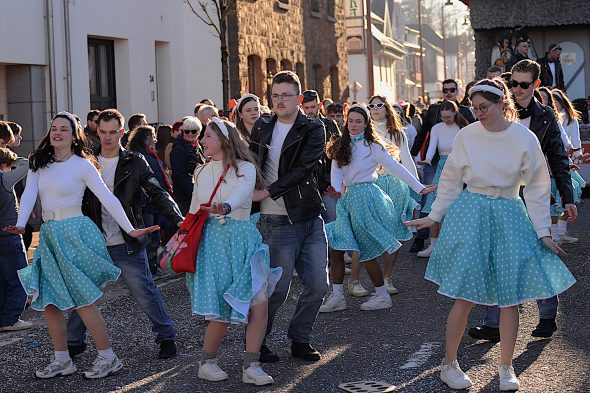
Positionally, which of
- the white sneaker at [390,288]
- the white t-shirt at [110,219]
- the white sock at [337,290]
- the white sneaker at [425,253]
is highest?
the white t-shirt at [110,219]

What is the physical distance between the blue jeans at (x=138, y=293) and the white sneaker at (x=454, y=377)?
2.10m

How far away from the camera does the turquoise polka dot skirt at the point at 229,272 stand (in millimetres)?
6988

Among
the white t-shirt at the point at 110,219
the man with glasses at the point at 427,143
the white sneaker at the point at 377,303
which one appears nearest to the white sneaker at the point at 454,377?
the white t-shirt at the point at 110,219

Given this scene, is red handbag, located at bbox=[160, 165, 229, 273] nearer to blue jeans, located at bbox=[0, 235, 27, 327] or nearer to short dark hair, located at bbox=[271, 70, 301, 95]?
short dark hair, located at bbox=[271, 70, 301, 95]

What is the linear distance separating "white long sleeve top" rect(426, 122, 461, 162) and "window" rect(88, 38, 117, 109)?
28.3 feet

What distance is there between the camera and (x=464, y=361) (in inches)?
296

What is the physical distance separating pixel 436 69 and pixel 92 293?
350 feet

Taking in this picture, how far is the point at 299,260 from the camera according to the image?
25.6 ft

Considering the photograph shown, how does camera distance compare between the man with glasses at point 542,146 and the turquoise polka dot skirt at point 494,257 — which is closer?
the turquoise polka dot skirt at point 494,257

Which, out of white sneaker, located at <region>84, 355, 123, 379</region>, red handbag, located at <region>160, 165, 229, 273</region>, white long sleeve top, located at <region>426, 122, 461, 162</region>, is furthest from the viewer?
white long sleeve top, located at <region>426, 122, 461, 162</region>

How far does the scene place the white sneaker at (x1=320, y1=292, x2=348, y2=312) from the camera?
9680 mm

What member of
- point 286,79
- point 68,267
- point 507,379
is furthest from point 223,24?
point 507,379

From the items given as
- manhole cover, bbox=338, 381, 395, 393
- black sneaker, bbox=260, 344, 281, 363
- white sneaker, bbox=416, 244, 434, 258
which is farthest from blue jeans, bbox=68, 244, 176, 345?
white sneaker, bbox=416, 244, 434, 258

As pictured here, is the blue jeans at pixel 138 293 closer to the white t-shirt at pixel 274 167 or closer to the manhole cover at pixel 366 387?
the white t-shirt at pixel 274 167
